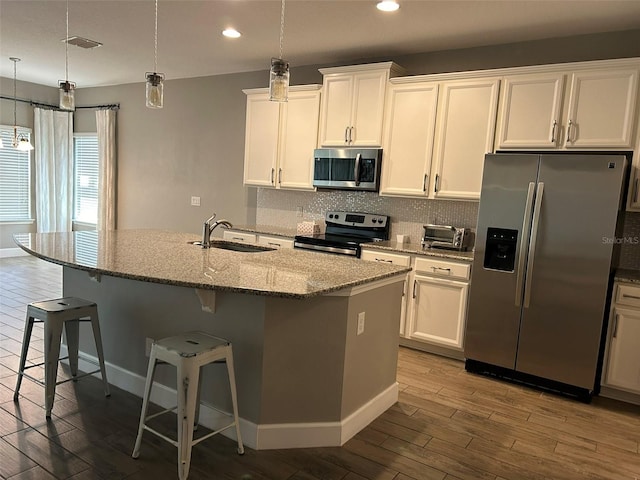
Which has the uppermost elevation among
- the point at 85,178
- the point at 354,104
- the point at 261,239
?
the point at 354,104

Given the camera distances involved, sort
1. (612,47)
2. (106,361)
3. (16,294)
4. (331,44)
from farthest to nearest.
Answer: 1. (16,294)
2. (331,44)
3. (612,47)
4. (106,361)

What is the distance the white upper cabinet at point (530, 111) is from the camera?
3.44 meters

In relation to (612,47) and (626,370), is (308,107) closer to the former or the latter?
(612,47)

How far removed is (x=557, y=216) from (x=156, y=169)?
5234mm

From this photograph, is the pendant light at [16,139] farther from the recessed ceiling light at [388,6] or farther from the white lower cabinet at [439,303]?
the white lower cabinet at [439,303]

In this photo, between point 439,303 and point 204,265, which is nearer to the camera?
point 204,265

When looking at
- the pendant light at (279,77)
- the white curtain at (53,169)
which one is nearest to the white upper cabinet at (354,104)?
the pendant light at (279,77)

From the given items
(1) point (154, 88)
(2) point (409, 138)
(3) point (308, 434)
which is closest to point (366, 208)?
(2) point (409, 138)

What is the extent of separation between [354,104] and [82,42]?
9.05ft

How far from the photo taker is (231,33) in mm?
4078

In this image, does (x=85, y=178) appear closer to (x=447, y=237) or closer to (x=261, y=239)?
(x=261, y=239)

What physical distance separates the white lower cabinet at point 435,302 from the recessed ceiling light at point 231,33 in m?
2.26

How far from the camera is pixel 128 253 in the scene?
2699mm

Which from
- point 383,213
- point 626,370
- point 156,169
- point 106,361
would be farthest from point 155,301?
point 156,169
